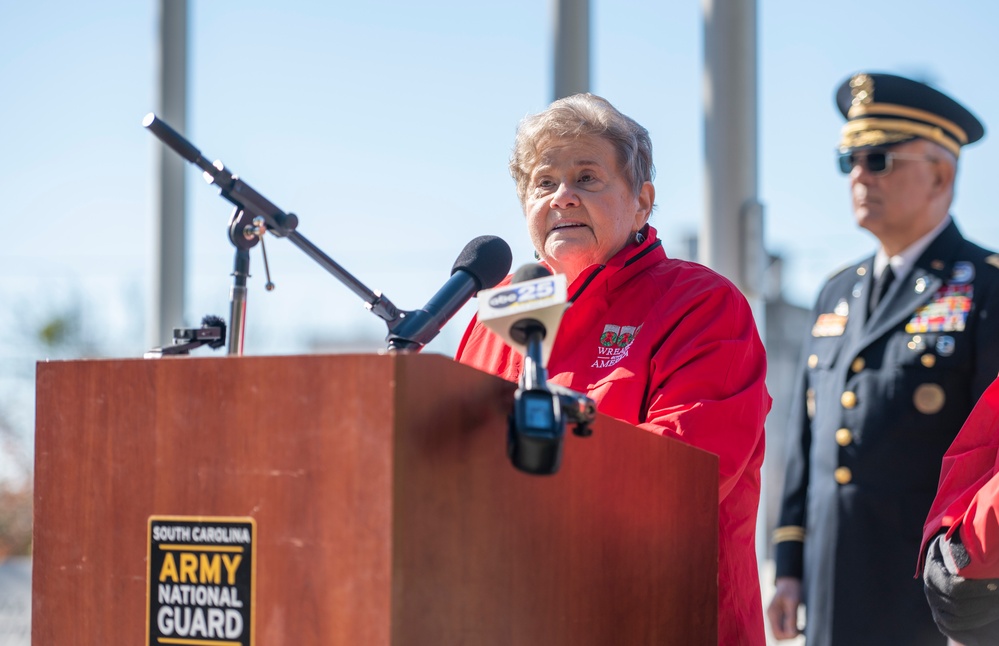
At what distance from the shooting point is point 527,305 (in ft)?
4.46

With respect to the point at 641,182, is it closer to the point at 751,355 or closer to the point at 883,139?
the point at 751,355

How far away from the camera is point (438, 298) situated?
1.84m

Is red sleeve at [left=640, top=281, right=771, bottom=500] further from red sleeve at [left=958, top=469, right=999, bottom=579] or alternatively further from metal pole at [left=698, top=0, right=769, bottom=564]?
metal pole at [left=698, top=0, right=769, bottom=564]

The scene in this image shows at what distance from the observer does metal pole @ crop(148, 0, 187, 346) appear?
232 inches

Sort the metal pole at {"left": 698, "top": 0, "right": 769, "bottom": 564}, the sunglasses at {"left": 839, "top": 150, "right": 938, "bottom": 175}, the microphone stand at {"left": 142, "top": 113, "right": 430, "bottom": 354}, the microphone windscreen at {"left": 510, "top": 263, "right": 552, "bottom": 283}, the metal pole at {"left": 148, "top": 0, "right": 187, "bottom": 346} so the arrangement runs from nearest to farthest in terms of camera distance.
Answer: the microphone windscreen at {"left": 510, "top": 263, "right": 552, "bottom": 283}
the microphone stand at {"left": 142, "top": 113, "right": 430, "bottom": 354}
the sunglasses at {"left": 839, "top": 150, "right": 938, "bottom": 175}
the metal pole at {"left": 698, "top": 0, "right": 769, "bottom": 564}
the metal pole at {"left": 148, "top": 0, "right": 187, "bottom": 346}

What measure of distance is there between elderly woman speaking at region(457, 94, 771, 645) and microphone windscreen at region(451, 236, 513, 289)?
27cm

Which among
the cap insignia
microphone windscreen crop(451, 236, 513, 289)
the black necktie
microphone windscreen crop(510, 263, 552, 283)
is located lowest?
microphone windscreen crop(510, 263, 552, 283)

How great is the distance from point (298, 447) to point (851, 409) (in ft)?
6.99

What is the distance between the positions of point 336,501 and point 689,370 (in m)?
0.86

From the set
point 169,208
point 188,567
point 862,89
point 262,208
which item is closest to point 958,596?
point 188,567

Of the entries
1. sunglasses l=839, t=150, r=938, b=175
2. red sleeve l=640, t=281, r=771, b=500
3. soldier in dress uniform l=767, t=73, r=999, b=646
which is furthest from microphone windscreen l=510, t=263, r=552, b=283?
sunglasses l=839, t=150, r=938, b=175

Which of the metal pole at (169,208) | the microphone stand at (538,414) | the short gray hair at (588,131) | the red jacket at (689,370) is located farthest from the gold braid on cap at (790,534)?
the metal pole at (169,208)

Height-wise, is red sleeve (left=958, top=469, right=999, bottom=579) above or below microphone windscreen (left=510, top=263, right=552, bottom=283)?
below

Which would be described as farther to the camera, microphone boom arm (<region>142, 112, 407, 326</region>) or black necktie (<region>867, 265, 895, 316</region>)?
black necktie (<region>867, 265, 895, 316</region>)
